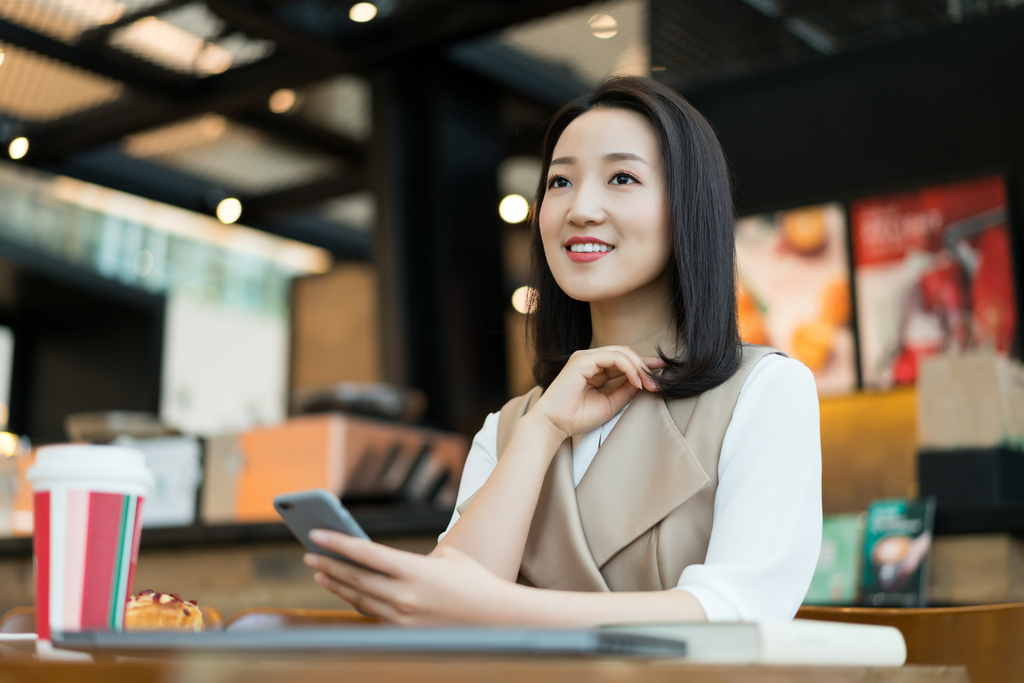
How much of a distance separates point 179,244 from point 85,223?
2.20 ft

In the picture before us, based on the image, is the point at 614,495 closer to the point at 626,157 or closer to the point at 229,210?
the point at 626,157

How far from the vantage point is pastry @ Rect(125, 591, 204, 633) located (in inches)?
35.9

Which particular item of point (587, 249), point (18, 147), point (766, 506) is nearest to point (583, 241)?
point (587, 249)

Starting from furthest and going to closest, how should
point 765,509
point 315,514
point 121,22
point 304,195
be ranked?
point 304,195 → point 121,22 → point 765,509 → point 315,514

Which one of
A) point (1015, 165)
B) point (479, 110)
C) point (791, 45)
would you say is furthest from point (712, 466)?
point (479, 110)

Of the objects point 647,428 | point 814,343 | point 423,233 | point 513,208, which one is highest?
point 513,208

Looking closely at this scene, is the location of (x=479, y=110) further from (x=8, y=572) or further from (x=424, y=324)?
(x=8, y=572)

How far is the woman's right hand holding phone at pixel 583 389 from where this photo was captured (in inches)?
42.7

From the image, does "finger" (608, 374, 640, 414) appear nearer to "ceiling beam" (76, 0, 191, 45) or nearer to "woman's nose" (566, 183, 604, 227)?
"woman's nose" (566, 183, 604, 227)

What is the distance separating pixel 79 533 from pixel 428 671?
1.26ft

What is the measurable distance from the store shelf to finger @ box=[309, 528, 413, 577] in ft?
6.09

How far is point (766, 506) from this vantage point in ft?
3.02

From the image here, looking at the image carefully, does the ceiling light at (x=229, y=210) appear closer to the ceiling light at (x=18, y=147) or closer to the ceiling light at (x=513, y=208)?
the ceiling light at (x=18, y=147)

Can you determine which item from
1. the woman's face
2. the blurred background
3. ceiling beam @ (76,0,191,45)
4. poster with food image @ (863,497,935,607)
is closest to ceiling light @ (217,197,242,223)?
the blurred background
